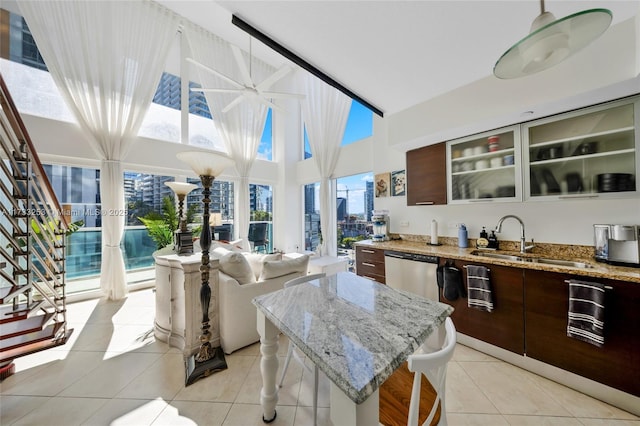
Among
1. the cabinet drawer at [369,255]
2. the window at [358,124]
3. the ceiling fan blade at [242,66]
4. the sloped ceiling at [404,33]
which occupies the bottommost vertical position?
the cabinet drawer at [369,255]

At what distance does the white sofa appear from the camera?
2029 mm

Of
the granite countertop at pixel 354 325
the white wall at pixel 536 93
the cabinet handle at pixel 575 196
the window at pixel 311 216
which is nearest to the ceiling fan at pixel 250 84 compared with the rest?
the white wall at pixel 536 93

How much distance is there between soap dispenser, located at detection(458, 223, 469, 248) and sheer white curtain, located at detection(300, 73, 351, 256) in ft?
8.22

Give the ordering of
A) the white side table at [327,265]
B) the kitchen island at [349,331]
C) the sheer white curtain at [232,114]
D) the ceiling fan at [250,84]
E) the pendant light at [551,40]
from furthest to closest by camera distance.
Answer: the sheer white curtain at [232,114]
the white side table at [327,265]
the ceiling fan at [250,84]
the pendant light at [551,40]
the kitchen island at [349,331]

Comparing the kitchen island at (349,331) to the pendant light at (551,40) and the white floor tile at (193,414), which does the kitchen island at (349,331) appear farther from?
the pendant light at (551,40)

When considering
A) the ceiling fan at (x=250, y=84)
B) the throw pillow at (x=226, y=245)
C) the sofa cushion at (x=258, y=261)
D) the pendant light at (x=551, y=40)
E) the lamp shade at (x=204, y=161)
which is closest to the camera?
the pendant light at (x=551, y=40)

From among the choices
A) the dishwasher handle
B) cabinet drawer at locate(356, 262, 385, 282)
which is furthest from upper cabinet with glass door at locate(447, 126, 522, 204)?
cabinet drawer at locate(356, 262, 385, 282)

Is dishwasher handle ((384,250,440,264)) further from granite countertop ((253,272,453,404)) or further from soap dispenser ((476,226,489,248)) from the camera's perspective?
granite countertop ((253,272,453,404))

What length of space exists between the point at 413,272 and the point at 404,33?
7.63ft

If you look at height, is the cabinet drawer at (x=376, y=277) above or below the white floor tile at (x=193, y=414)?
above

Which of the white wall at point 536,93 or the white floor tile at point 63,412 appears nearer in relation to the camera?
the white floor tile at point 63,412

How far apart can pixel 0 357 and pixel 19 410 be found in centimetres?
42

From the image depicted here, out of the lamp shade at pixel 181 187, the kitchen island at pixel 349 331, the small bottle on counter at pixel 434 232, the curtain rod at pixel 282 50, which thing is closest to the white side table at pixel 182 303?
the kitchen island at pixel 349 331

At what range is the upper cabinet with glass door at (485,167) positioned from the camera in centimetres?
214
